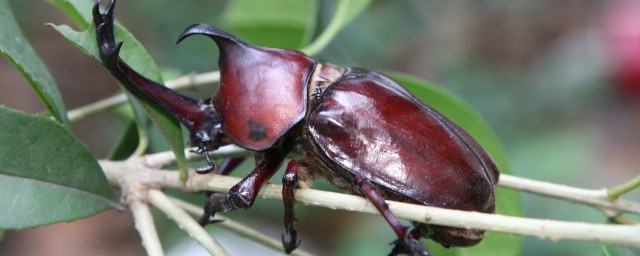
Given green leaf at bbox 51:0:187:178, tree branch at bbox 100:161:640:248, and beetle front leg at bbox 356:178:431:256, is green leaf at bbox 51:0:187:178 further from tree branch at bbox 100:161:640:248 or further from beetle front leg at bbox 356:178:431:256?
beetle front leg at bbox 356:178:431:256

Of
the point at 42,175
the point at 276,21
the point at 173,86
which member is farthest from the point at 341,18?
the point at 42,175

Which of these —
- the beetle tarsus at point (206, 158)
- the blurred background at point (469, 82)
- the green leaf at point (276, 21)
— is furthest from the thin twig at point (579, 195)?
the blurred background at point (469, 82)

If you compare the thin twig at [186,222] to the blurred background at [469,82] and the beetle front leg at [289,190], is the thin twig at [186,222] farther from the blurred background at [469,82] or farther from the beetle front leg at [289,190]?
the blurred background at [469,82]

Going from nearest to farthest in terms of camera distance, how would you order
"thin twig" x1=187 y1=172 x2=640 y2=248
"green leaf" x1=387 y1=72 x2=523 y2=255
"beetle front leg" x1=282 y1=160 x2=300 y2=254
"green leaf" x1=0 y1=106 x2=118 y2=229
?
"thin twig" x1=187 y1=172 x2=640 y2=248
"green leaf" x1=0 y1=106 x2=118 y2=229
"beetle front leg" x1=282 y1=160 x2=300 y2=254
"green leaf" x1=387 y1=72 x2=523 y2=255

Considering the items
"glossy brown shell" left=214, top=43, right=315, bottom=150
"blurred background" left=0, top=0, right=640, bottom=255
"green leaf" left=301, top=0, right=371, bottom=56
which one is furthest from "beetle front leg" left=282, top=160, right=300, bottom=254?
"blurred background" left=0, top=0, right=640, bottom=255

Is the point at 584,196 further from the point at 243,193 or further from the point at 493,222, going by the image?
the point at 243,193

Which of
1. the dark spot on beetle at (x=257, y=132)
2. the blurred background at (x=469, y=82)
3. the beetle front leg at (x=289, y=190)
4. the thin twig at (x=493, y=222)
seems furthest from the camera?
the blurred background at (x=469, y=82)

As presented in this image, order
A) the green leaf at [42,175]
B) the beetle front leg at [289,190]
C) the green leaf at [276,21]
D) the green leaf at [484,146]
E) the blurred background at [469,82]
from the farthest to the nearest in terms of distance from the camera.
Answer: the blurred background at [469,82] → the green leaf at [276,21] → the green leaf at [484,146] → the beetle front leg at [289,190] → the green leaf at [42,175]
